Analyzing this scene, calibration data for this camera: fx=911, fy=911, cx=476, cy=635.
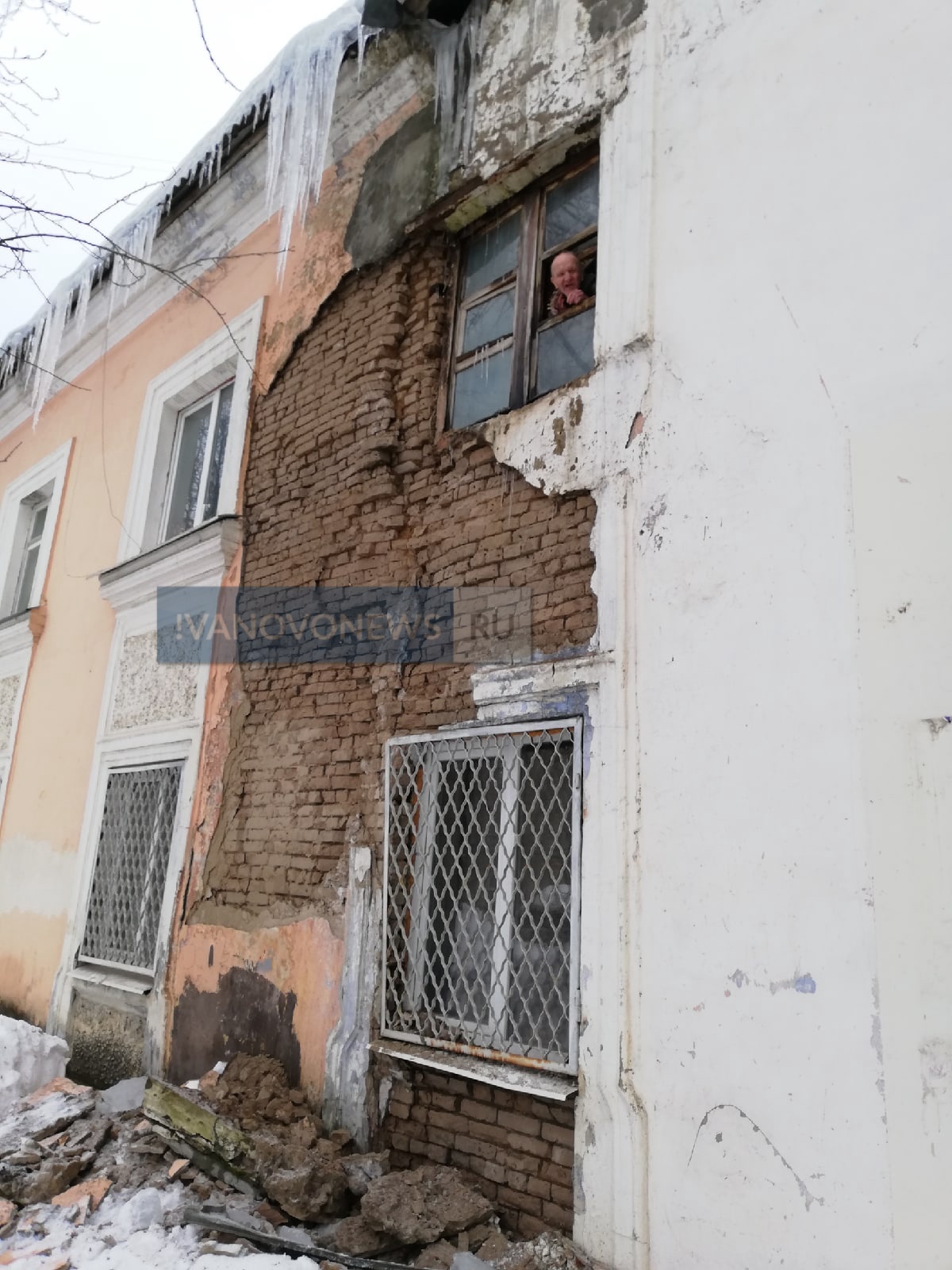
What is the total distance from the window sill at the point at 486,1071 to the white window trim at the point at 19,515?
215 inches

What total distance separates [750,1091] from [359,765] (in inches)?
84.8

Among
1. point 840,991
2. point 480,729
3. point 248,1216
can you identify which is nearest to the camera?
point 840,991

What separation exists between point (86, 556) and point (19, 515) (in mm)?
2286

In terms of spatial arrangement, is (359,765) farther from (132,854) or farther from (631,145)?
(631,145)

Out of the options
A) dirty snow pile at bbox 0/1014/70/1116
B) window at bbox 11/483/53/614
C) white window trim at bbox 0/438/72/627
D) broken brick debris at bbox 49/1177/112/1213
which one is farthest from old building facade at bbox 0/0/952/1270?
window at bbox 11/483/53/614

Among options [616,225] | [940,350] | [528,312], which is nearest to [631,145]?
[616,225]

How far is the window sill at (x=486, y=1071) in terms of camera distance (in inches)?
120

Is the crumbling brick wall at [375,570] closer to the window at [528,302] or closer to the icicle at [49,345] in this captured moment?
the window at [528,302]

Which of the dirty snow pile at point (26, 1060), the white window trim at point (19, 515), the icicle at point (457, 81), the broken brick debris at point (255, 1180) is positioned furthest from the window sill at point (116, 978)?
the icicle at point (457, 81)

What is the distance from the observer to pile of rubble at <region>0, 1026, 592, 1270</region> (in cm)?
297

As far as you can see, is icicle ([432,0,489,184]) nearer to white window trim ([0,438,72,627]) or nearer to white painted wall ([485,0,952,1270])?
white painted wall ([485,0,952,1270])

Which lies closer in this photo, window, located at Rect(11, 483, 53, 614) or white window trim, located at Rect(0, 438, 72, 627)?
white window trim, located at Rect(0, 438, 72, 627)

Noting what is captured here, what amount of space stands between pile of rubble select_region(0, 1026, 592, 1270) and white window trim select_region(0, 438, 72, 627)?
4.71m

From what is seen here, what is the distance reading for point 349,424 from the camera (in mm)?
4742
